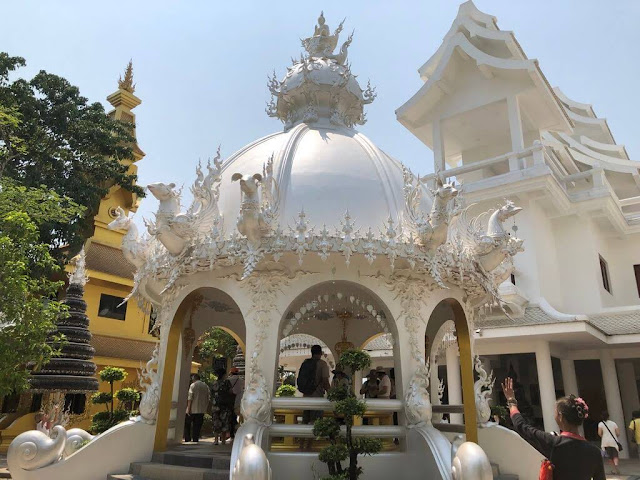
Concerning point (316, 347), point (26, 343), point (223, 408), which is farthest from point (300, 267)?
point (26, 343)

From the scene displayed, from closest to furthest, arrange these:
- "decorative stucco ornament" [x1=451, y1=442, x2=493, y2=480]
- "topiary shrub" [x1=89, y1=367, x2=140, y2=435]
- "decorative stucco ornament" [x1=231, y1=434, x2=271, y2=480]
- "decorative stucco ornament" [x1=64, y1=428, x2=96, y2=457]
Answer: "decorative stucco ornament" [x1=231, y1=434, x2=271, y2=480], "decorative stucco ornament" [x1=451, y1=442, x2=493, y2=480], "decorative stucco ornament" [x1=64, y1=428, x2=96, y2=457], "topiary shrub" [x1=89, y1=367, x2=140, y2=435]

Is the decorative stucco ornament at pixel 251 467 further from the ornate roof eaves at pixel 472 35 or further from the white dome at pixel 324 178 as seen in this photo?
the ornate roof eaves at pixel 472 35

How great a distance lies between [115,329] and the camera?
2212cm

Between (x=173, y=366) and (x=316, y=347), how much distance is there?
95.4 inches

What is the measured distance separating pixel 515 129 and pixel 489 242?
9881 millimetres

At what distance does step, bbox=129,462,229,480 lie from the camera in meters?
6.79

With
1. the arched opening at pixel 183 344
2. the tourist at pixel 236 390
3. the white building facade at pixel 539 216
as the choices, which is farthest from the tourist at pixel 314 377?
the white building facade at pixel 539 216

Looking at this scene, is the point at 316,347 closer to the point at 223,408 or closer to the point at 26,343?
the point at 223,408

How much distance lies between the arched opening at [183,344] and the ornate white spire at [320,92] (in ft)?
13.7

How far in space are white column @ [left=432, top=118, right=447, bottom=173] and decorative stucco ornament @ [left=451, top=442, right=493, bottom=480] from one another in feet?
43.8

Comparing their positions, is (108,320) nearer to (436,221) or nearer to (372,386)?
(372,386)

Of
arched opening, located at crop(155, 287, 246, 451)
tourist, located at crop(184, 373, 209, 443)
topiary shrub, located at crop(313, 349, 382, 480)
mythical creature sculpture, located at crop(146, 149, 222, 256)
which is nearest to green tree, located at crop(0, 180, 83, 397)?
arched opening, located at crop(155, 287, 246, 451)

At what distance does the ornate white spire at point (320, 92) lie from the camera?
11000mm

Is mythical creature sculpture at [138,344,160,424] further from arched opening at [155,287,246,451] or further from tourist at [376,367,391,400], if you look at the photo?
tourist at [376,367,391,400]
